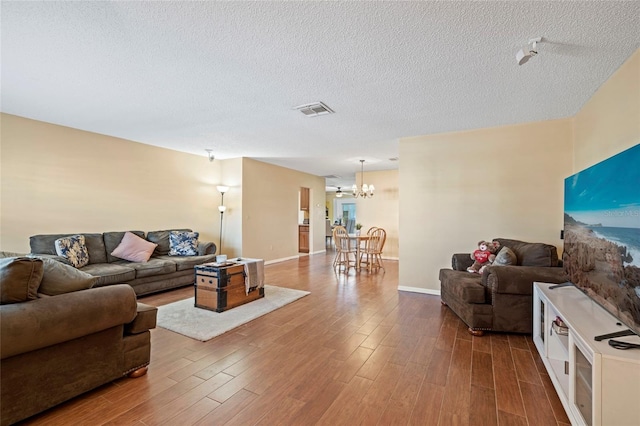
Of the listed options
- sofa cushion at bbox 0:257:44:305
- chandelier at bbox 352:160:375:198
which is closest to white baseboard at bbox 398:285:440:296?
chandelier at bbox 352:160:375:198

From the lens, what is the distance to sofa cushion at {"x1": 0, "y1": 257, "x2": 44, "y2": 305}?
60.3 inches

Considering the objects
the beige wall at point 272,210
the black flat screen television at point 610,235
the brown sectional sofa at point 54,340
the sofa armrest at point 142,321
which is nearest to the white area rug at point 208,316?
the sofa armrest at point 142,321

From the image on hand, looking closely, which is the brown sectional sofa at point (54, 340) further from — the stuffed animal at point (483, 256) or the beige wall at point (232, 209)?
the beige wall at point (232, 209)

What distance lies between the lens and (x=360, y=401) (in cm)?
180

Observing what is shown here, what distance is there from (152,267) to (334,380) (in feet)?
11.0

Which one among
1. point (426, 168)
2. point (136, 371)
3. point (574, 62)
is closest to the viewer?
point (136, 371)

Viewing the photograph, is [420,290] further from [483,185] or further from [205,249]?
[205,249]

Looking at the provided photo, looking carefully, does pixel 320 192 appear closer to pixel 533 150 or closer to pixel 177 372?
pixel 533 150

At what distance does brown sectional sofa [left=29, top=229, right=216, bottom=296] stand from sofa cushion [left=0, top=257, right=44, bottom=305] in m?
2.24

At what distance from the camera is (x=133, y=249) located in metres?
4.36

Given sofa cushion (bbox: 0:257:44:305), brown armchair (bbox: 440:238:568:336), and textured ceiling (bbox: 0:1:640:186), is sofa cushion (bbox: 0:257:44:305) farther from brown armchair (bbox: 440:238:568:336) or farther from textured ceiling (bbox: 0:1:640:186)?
brown armchair (bbox: 440:238:568:336)

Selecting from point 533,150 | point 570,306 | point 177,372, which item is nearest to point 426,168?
point 533,150

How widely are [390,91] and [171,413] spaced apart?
10.3ft

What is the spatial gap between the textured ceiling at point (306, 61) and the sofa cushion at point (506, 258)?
1.69 m
